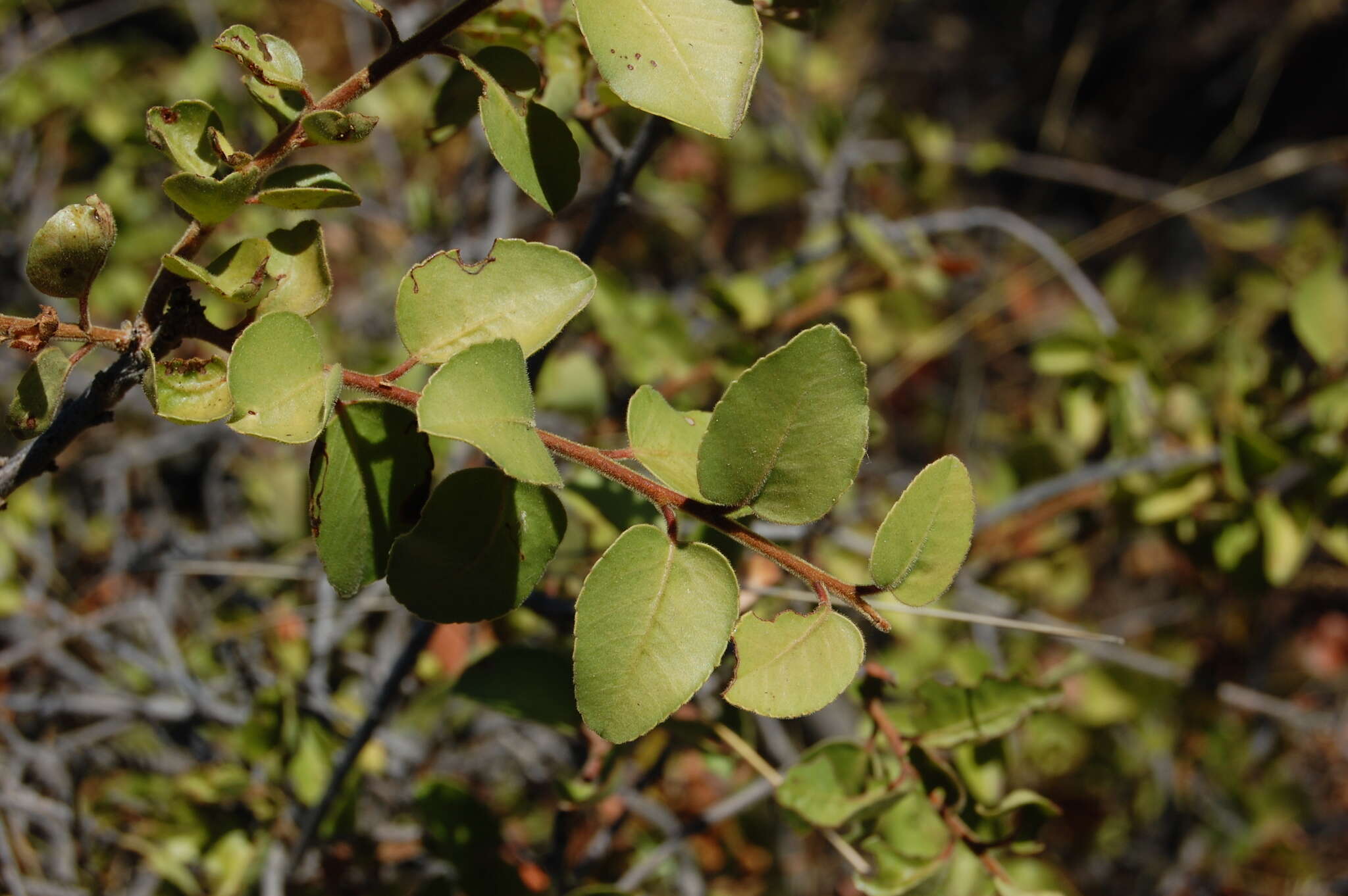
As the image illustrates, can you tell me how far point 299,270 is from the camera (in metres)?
0.48

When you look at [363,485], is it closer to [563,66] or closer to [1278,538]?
[563,66]

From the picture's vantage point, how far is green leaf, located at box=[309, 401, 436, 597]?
46 cm

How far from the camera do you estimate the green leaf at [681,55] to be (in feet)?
1.34

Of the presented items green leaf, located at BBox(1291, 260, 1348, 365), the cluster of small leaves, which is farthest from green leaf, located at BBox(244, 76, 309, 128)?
green leaf, located at BBox(1291, 260, 1348, 365)

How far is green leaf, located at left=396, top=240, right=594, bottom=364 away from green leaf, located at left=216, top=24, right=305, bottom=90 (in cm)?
11

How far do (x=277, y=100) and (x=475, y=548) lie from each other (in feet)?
0.81

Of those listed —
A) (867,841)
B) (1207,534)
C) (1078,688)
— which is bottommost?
(1078,688)

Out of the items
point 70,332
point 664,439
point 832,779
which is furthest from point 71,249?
point 832,779

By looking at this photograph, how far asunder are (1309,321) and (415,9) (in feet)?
3.76

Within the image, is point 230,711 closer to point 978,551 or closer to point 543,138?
point 543,138

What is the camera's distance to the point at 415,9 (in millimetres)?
1199

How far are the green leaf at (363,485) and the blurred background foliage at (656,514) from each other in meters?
0.20

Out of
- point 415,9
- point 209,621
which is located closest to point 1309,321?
point 415,9

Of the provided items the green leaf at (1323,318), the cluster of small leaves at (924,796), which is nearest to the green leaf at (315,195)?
the cluster of small leaves at (924,796)
